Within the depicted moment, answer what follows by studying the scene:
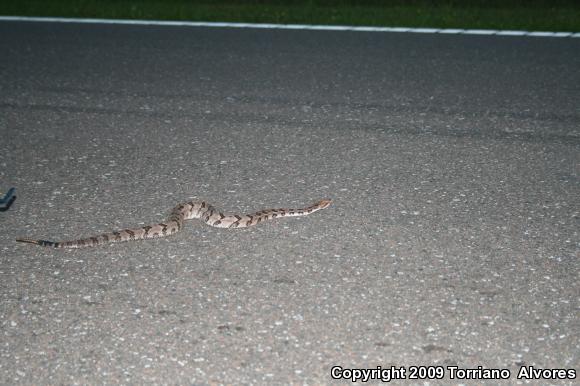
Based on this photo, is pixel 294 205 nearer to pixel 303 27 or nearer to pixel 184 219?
Result: pixel 184 219

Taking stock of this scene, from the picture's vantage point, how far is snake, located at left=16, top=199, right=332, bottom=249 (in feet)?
17.9

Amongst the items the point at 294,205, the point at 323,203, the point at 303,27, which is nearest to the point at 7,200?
the point at 294,205

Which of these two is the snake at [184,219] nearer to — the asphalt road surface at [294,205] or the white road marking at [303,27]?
→ the asphalt road surface at [294,205]

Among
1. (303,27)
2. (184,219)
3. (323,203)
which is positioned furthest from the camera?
(303,27)

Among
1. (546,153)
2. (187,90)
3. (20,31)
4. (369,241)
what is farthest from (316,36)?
(369,241)

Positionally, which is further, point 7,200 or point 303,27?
point 303,27

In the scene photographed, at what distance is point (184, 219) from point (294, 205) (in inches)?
33.5

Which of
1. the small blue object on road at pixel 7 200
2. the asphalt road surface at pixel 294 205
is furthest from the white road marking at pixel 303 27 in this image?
the small blue object on road at pixel 7 200

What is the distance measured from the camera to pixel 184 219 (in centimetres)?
583

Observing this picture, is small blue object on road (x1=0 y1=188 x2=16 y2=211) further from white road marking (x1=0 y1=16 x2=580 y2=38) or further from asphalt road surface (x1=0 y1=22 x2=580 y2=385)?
white road marking (x1=0 y1=16 x2=580 y2=38)

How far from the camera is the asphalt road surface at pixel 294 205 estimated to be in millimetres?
4176

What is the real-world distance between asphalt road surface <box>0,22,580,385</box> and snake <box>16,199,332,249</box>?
0.09m

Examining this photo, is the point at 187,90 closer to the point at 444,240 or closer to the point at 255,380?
the point at 444,240

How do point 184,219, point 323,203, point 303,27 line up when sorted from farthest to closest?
point 303,27 < point 323,203 < point 184,219
